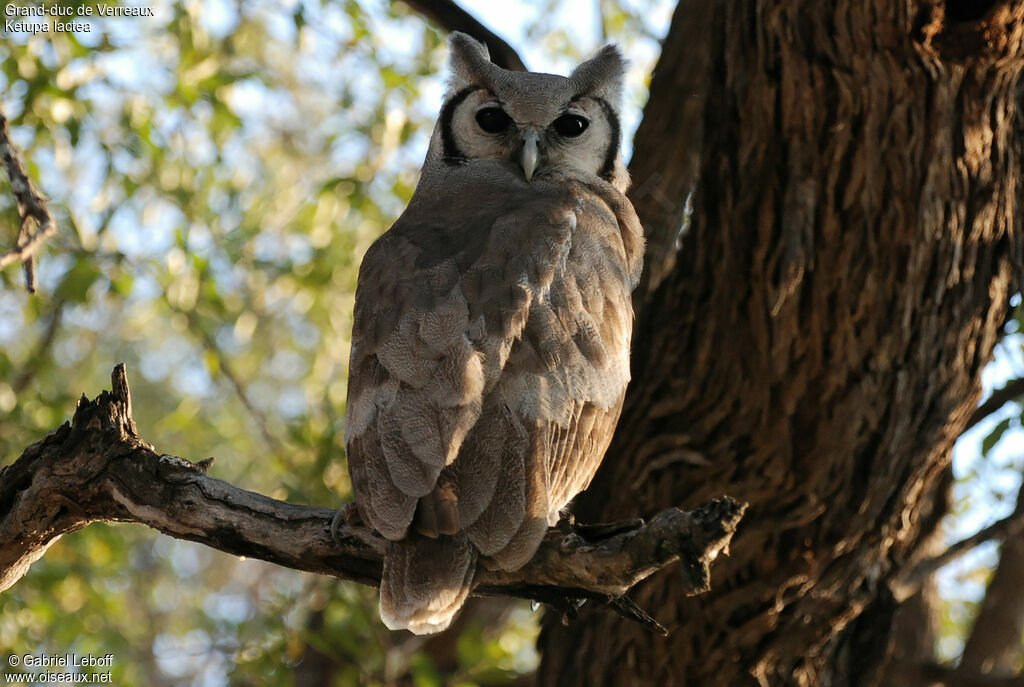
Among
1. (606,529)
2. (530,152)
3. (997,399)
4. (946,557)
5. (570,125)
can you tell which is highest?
(570,125)

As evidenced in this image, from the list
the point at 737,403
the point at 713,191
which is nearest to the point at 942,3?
the point at 713,191

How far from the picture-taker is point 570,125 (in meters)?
4.73

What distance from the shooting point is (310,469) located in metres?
6.71

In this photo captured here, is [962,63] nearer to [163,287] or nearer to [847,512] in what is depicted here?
[847,512]

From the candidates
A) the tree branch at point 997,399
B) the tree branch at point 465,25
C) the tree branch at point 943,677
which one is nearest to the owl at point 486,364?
the tree branch at point 465,25

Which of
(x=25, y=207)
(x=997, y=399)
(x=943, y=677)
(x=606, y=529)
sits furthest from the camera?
(x=943, y=677)

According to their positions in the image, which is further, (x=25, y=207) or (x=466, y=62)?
(x=466, y=62)

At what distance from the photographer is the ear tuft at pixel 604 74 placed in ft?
16.3

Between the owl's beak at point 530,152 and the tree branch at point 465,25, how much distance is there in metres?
1.14

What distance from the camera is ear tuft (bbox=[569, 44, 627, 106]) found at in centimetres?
498

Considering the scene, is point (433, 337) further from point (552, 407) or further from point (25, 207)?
point (25, 207)

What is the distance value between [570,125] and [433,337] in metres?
1.72

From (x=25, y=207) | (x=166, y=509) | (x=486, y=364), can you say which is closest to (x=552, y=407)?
(x=486, y=364)

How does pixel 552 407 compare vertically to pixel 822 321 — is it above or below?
below
